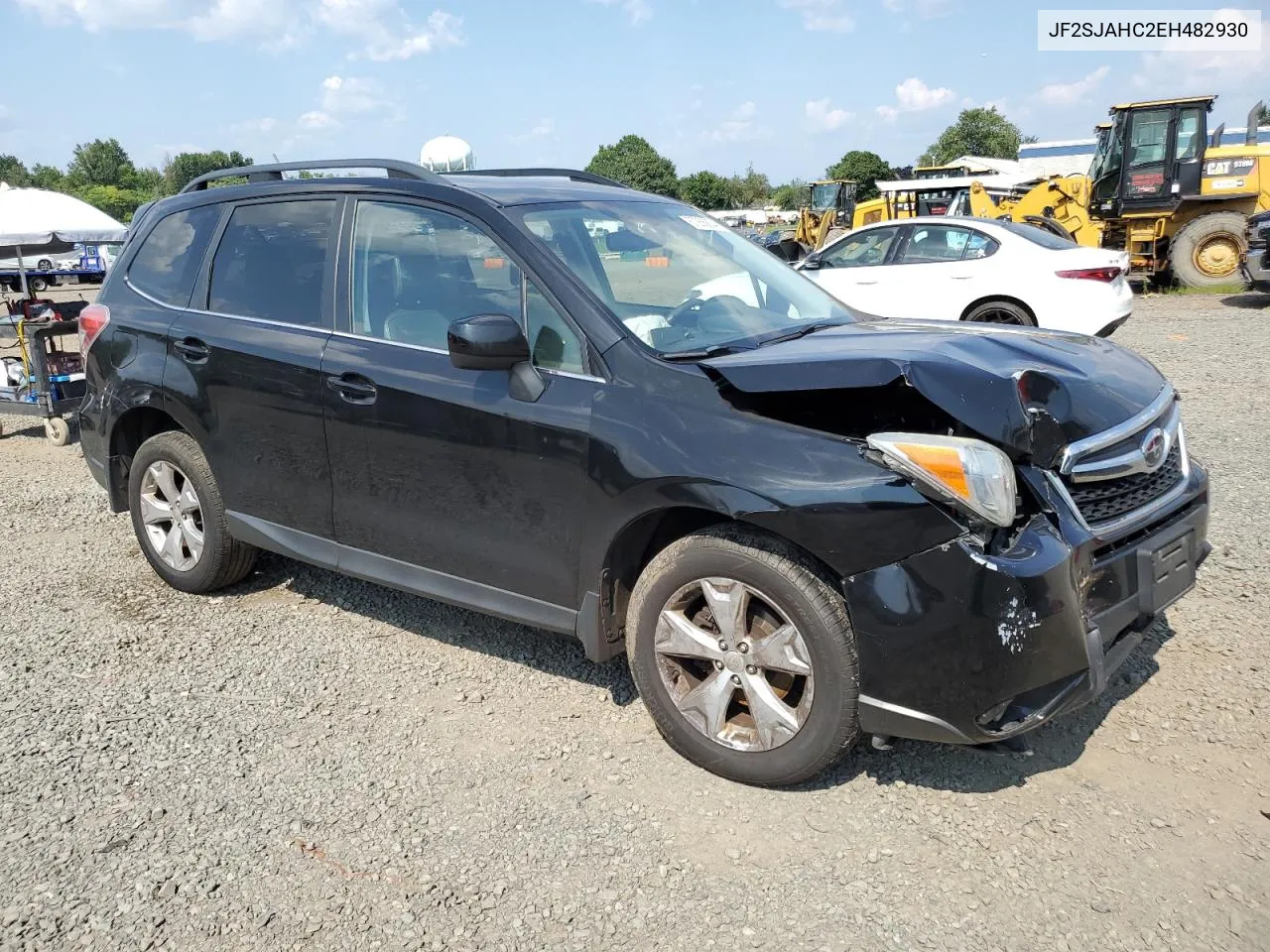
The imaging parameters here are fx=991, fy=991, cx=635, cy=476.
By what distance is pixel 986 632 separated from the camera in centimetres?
269

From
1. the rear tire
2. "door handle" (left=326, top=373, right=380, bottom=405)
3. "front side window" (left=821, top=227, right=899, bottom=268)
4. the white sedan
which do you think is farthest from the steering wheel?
"front side window" (left=821, top=227, right=899, bottom=268)

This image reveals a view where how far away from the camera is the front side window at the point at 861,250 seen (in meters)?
11.1

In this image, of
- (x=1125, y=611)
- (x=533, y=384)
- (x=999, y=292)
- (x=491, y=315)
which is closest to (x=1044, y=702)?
(x=1125, y=611)

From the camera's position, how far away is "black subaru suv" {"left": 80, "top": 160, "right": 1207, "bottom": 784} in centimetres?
277

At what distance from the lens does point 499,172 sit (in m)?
4.62

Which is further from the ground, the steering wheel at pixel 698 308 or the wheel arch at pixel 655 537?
the steering wheel at pixel 698 308

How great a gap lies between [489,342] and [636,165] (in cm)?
9452

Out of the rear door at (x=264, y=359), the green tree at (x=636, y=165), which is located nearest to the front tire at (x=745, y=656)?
the rear door at (x=264, y=359)

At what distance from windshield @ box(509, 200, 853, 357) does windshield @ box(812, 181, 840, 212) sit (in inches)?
1117

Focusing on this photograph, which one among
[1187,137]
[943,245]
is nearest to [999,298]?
[943,245]

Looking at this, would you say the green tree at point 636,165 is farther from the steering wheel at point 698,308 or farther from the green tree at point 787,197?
the steering wheel at point 698,308

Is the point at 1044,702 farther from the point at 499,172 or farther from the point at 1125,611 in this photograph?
the point at 499,172

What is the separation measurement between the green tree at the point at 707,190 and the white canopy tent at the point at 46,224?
2954 inches

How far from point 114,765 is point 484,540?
1.47m
